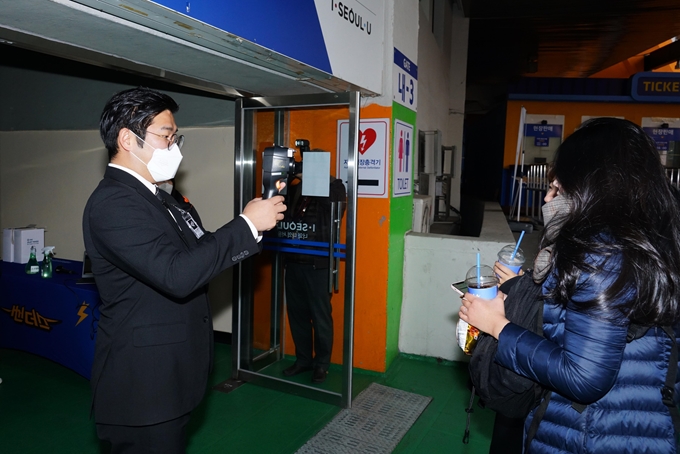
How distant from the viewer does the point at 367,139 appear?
3615 millimetres

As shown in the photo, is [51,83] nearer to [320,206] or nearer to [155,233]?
[320,206]

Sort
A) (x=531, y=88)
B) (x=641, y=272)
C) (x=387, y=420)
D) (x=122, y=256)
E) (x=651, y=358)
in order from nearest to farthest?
(x=641, y=272) → (x=651, y=358) → (x=122, y=256) → (x=387, y=420) → (x=531, y=88)

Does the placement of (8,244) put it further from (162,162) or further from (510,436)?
(510,436)

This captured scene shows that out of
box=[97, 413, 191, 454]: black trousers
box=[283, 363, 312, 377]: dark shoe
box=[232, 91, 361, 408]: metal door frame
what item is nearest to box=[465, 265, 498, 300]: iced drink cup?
box=[97, 413, 191, 454]: black trousers

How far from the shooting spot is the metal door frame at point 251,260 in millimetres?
3084

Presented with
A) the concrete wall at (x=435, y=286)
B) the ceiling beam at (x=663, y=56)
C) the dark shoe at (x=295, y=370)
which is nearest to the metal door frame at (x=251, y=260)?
the dark shoe at (x=295, y=370)

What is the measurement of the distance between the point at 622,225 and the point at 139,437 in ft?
5.12

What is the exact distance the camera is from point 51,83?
4789 mm

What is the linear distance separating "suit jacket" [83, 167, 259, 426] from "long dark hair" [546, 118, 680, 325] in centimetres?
99

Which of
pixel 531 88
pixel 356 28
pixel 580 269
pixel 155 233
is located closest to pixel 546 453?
pixel 580 269

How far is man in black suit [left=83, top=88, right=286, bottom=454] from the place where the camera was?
4.84ft

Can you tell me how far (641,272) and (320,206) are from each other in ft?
8.33

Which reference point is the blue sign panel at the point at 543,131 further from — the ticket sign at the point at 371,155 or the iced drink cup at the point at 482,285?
the iced drink cup at the point at 482,285

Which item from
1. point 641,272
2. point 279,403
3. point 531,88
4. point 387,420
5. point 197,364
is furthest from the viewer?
point 531,88
